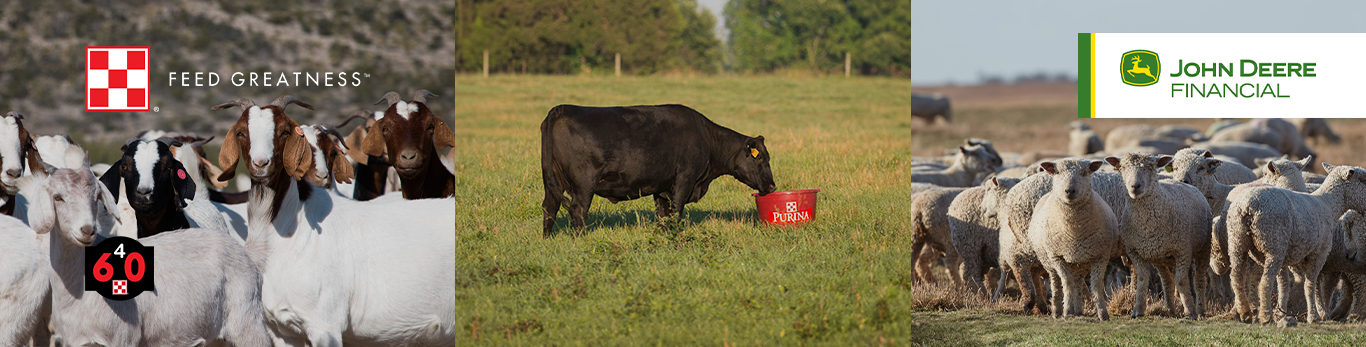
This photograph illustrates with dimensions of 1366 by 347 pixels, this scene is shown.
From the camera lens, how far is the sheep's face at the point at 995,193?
35.5ft

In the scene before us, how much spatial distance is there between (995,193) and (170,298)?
7954mm

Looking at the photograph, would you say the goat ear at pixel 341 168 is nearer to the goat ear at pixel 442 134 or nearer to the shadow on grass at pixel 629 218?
the goat ear at pixel 442 134

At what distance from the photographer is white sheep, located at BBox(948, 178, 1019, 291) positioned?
1113 cm

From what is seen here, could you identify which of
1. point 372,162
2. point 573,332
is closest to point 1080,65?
point 573,332

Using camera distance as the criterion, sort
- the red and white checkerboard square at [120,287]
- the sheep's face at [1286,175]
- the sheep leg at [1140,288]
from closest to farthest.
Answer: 1. the red and white checkerboard square at [120,287]
2. the sheep leg at [1140,288]
3. the sheep's face at [1286,175]

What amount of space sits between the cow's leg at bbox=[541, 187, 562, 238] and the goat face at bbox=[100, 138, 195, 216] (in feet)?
7.58

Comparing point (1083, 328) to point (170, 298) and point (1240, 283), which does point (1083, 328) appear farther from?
point (170, 298)

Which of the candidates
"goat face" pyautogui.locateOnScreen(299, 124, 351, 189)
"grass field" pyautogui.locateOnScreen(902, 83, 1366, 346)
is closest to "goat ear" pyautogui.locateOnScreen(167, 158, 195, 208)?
"goat face" pyautogui.locateOnScreen(299, 124, 351, 189)

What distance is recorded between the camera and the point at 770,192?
7.17 m

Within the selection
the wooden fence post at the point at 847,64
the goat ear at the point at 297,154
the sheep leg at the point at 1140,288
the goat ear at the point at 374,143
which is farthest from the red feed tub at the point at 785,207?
the sheep leg at the point at 1140,288

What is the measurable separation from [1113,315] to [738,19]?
5.06m

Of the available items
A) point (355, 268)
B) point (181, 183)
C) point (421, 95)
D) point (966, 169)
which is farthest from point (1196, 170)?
point (181, 183)

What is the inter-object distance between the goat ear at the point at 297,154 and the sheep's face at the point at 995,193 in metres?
7.30

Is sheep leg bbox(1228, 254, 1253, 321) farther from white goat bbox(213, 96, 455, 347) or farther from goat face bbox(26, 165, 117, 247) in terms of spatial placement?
goat face bbox(26, 165, 117, 247)
